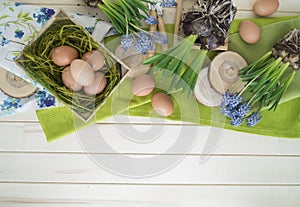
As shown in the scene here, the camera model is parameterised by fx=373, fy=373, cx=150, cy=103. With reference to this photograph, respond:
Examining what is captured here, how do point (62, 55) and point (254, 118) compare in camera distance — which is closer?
point (62, 55)

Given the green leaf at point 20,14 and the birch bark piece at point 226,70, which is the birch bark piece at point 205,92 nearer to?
the birch bark piece at point 226,70

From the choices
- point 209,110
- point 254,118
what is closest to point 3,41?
Answer: point 209,110

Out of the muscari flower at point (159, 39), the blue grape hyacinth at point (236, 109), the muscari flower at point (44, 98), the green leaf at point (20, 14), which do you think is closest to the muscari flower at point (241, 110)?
the blue grape hyacinth at point (236, 109)

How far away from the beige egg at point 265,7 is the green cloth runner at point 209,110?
0.02m

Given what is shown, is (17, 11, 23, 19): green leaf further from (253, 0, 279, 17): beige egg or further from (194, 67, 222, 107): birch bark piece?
(253, 0, 279, 17): beige egg

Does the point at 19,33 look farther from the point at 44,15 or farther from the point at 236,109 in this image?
the point at 236,109

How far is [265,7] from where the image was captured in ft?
3.21

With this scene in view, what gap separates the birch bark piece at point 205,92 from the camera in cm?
94

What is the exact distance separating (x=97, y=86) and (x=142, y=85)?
12cm

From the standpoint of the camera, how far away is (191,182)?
3.38ft

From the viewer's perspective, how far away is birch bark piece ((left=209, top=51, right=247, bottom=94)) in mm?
945

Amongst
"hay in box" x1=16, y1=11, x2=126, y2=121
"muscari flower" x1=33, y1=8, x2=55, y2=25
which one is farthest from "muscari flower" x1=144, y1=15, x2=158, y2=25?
"muscari flower" x1=33, y1=8, x2=55, y2=25

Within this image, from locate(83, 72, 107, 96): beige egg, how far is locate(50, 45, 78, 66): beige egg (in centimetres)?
7

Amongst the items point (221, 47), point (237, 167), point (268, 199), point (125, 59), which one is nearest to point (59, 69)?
point (125, 59)
